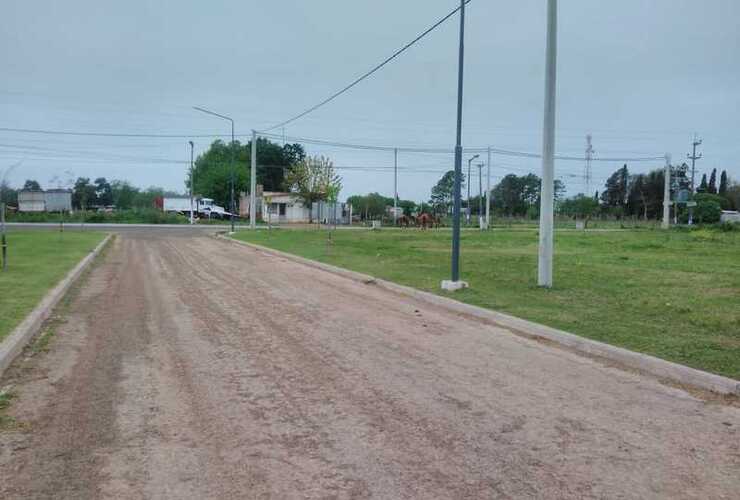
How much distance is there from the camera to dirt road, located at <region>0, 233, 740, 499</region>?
4316 millimetres

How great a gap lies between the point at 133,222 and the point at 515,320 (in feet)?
199

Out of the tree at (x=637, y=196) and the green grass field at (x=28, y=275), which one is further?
the tree at (x=637, y=196)

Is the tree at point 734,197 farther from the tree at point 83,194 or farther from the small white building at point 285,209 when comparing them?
the tree at point 83,194

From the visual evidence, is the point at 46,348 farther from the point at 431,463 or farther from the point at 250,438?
the point at 431,463

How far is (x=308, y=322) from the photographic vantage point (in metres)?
10.3

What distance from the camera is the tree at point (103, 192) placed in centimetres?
12490

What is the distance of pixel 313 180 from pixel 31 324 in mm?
59000

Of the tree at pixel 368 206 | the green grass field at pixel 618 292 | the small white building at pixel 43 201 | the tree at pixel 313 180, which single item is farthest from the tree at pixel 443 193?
the green grass field at pixel 618 292

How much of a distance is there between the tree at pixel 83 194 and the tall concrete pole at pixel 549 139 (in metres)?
100

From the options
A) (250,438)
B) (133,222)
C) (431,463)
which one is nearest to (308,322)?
(250,438)

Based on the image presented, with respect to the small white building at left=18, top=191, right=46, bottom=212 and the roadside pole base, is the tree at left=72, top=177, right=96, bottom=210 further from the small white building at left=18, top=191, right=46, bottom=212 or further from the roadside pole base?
the roadside pole base

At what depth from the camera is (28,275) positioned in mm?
14992

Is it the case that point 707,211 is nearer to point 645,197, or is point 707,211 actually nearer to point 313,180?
point 645,197

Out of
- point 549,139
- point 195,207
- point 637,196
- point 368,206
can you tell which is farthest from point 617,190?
point 549,139
